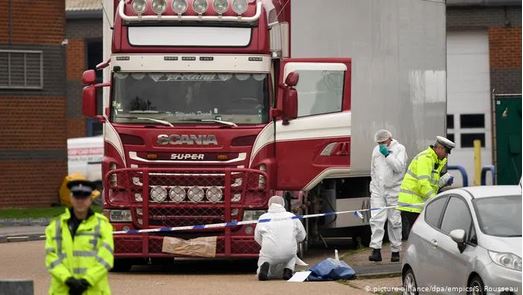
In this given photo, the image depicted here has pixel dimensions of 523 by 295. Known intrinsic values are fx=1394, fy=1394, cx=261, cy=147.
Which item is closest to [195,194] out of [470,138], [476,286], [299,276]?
[299,276]

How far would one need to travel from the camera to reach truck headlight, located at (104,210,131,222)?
1895cm

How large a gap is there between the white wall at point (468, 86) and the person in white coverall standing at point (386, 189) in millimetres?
27028

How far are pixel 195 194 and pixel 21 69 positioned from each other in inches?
728

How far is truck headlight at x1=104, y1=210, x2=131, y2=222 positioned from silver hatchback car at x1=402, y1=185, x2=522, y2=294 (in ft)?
16.3

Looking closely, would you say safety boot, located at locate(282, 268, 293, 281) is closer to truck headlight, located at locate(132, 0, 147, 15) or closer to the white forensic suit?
the white forensic suit

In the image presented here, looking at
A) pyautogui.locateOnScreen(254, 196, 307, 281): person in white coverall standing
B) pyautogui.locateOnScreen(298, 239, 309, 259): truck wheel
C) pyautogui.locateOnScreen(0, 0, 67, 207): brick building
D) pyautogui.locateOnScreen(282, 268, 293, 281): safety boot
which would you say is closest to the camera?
pyautogui.locateOnScreen(254, 196, 307, 281): person in white coverall standing

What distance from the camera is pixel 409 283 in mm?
15062

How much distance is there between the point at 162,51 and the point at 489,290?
7654mm

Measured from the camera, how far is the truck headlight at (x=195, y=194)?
61.8ft

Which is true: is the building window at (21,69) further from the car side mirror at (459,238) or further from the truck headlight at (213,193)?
the car side mirror at (459,238)

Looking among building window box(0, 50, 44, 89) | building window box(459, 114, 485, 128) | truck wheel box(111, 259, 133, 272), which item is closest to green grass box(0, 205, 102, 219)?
building window box(0, 50, 44, 89)

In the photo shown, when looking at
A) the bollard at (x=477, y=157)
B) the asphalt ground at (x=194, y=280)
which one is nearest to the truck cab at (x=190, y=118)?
the asphalt ground at (x=194, y=280)

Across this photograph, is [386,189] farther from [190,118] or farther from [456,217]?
[456,217]

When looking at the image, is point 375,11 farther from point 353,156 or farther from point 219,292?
point 219,292
